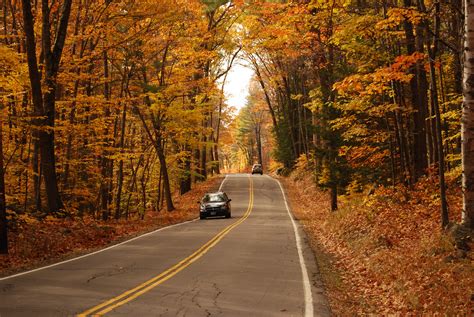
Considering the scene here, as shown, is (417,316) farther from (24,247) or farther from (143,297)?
(24,247)

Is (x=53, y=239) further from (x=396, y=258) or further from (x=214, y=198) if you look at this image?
(x=214, y=198)

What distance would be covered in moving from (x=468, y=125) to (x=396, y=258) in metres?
3.59

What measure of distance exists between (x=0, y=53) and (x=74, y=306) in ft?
32.7

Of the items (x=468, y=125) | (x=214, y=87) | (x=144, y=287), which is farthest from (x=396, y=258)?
(x=214, y=87)

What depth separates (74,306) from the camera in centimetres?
818

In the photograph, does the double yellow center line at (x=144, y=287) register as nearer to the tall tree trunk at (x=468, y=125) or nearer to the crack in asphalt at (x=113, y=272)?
the crack in asphalt at (x=113, y=272)

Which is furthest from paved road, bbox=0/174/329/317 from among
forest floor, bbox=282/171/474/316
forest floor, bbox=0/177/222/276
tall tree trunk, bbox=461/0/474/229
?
tall tree trunk, bbox=461/0/474/229

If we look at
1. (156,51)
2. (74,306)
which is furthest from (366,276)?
(156,51)

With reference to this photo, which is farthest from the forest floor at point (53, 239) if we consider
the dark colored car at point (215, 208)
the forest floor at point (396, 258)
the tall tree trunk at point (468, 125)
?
the tall tree trunk at point (468, 125)

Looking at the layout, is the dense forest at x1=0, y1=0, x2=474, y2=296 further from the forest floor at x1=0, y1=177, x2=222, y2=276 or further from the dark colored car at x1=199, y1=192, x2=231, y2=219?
the dark colored car at x1=199, y1=192, x2=231, y2=219

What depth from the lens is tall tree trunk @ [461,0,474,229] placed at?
964 cm

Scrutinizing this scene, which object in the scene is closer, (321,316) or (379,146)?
(321,316)

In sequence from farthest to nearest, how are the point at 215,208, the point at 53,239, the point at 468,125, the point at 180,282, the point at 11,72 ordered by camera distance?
the point at 215,208 < the point at 11,72 < the point at 53,239 < the point at 180,282 < the point at 468,125

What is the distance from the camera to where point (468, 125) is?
9.82 m
